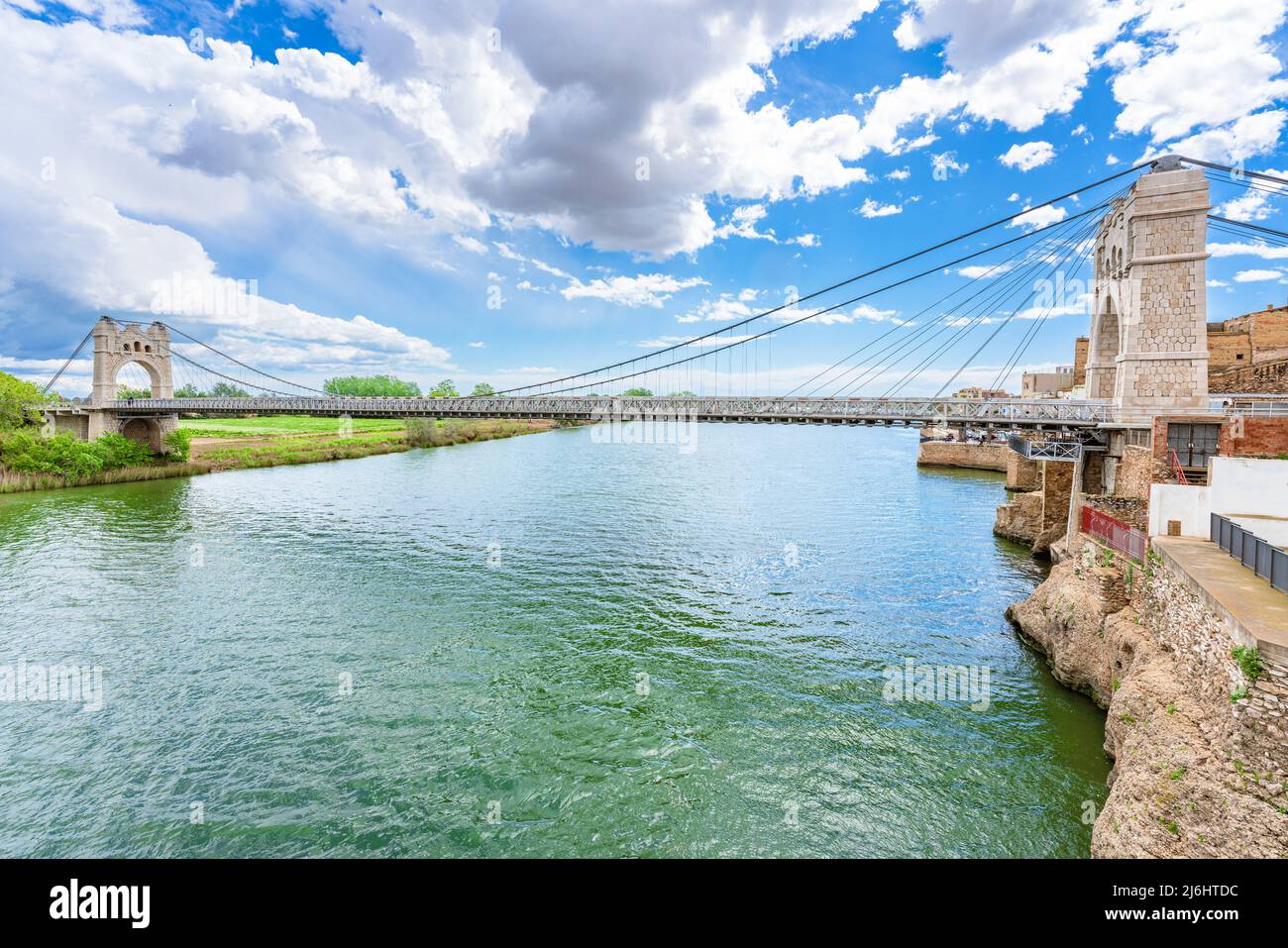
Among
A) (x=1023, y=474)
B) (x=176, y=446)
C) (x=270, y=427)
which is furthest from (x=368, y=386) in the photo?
(x=1023, y=474)

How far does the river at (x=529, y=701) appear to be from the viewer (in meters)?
9.45

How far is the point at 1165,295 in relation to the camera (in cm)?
1869

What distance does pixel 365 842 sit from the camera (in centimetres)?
898

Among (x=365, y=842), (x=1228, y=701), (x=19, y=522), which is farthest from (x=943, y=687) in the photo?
(x=19, y=522)

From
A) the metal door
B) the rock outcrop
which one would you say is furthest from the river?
the metal door

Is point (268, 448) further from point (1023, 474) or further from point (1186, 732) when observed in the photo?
point (1186, 732)

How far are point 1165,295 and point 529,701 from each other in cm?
2398

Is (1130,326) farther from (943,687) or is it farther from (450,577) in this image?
(450,577)

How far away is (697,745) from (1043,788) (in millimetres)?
6456

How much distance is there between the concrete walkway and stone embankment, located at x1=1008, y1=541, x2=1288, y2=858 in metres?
0.10

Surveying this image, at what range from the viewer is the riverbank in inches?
1648

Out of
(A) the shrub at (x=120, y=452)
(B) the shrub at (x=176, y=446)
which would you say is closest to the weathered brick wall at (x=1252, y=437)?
(A) the shrub at (x=120, y=452)

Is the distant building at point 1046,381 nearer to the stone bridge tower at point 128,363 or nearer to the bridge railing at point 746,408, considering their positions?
the bridge railing at point 746,408

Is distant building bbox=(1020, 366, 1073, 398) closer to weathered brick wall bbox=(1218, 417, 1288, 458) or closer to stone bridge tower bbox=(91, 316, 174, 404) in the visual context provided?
weathered brick wall bbox=(1218, 417, 1288, 458)
